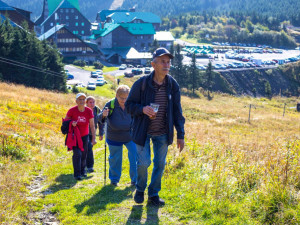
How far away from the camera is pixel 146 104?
590 cm

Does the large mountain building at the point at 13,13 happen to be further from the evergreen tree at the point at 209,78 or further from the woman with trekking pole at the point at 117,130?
the woman with trekking pole at the point at 117,130

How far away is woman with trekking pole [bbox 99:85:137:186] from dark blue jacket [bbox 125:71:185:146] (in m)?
1.75

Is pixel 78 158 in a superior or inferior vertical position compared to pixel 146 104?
inferior

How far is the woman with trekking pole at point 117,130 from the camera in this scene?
7.87 m

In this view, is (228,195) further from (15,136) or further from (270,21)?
(270,21)

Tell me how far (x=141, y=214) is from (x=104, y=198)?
1.23m

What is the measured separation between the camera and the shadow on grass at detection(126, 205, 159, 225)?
5680mm

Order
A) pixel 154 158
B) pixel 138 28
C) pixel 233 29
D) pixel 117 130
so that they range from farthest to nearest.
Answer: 1. pixel 233 29
2. pixel 138 28
3. pixel 117 130
4. pixel 154 158

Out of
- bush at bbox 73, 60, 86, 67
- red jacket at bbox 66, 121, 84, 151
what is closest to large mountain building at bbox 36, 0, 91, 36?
bush at bbox 73, 60, 86, 67

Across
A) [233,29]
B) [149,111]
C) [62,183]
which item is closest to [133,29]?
[233,29]

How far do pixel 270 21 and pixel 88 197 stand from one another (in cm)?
19571

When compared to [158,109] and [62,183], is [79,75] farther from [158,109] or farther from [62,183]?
[158,109]

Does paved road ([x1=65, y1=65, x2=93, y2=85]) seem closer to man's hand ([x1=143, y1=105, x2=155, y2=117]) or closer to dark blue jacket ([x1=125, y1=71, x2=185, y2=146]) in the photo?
dark blue jacket ([x1=125, y1=71, x2=185, y2=146])

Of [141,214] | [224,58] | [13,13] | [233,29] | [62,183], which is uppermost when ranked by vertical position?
[233,29]
